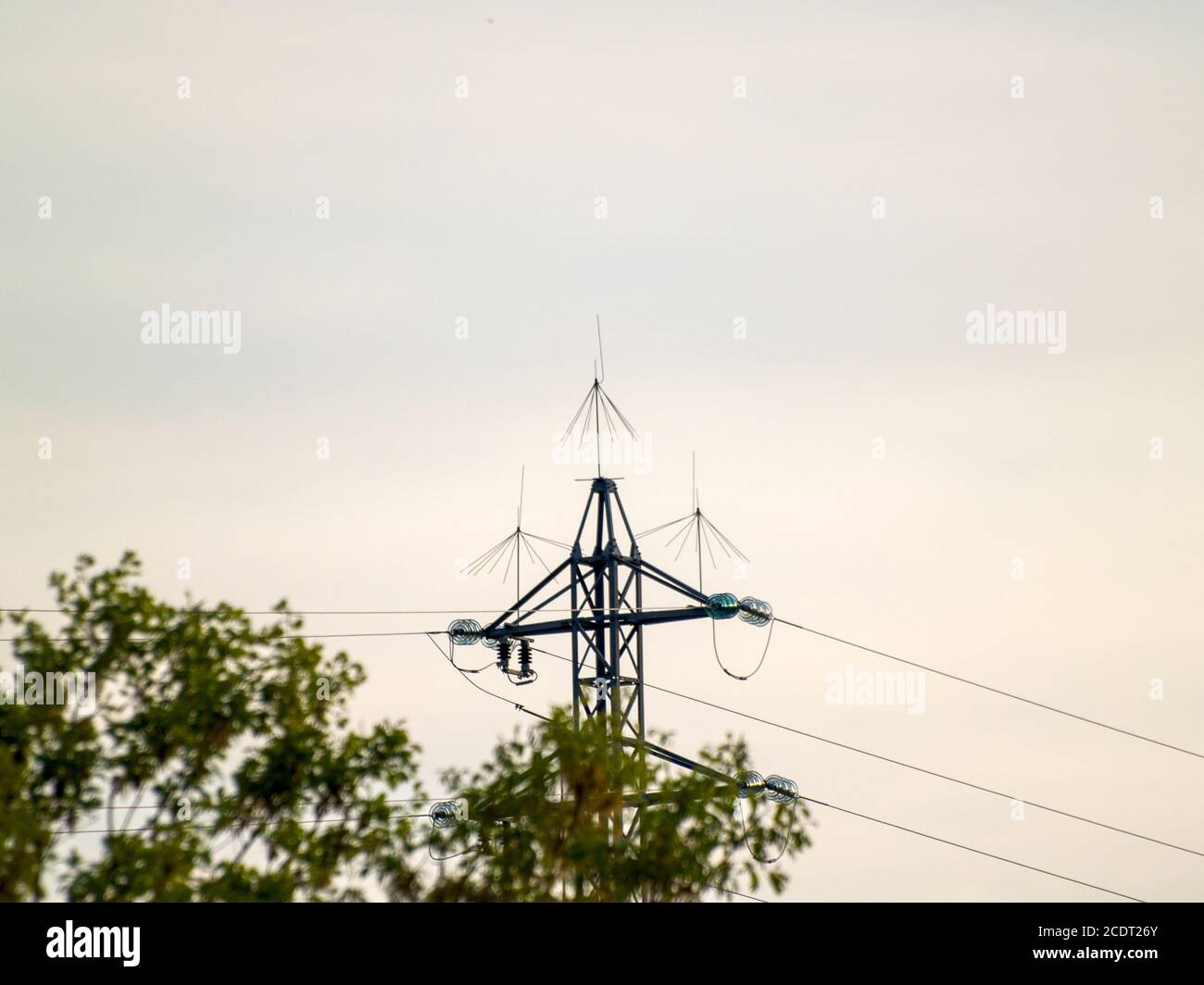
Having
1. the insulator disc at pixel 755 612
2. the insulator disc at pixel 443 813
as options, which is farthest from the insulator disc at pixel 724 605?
the insulator disc at pixel 443 813

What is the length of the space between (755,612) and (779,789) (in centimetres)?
524

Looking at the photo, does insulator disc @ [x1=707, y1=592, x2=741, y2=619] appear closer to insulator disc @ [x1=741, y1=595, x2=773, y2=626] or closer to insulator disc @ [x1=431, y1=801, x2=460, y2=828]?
insulator disc @ [x1=741, y1=595, x2=773, y2=626]

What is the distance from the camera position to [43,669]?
3584 cm

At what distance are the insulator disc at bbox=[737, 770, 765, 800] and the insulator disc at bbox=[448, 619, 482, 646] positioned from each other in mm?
11302

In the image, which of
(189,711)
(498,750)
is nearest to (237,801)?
(189,711)

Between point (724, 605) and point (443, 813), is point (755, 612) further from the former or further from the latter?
point (443, 813)

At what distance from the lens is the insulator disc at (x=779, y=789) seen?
1994 inches

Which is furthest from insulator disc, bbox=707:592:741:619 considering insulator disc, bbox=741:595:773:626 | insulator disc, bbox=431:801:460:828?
insulator disc, bbox=431:801:460:828

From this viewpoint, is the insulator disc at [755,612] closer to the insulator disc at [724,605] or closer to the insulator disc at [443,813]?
the insulator disc at [724,605]

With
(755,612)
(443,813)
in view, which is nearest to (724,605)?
(755,612)

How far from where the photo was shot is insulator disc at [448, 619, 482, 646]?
2288 inches

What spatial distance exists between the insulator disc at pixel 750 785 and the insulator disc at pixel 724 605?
5.57 m
